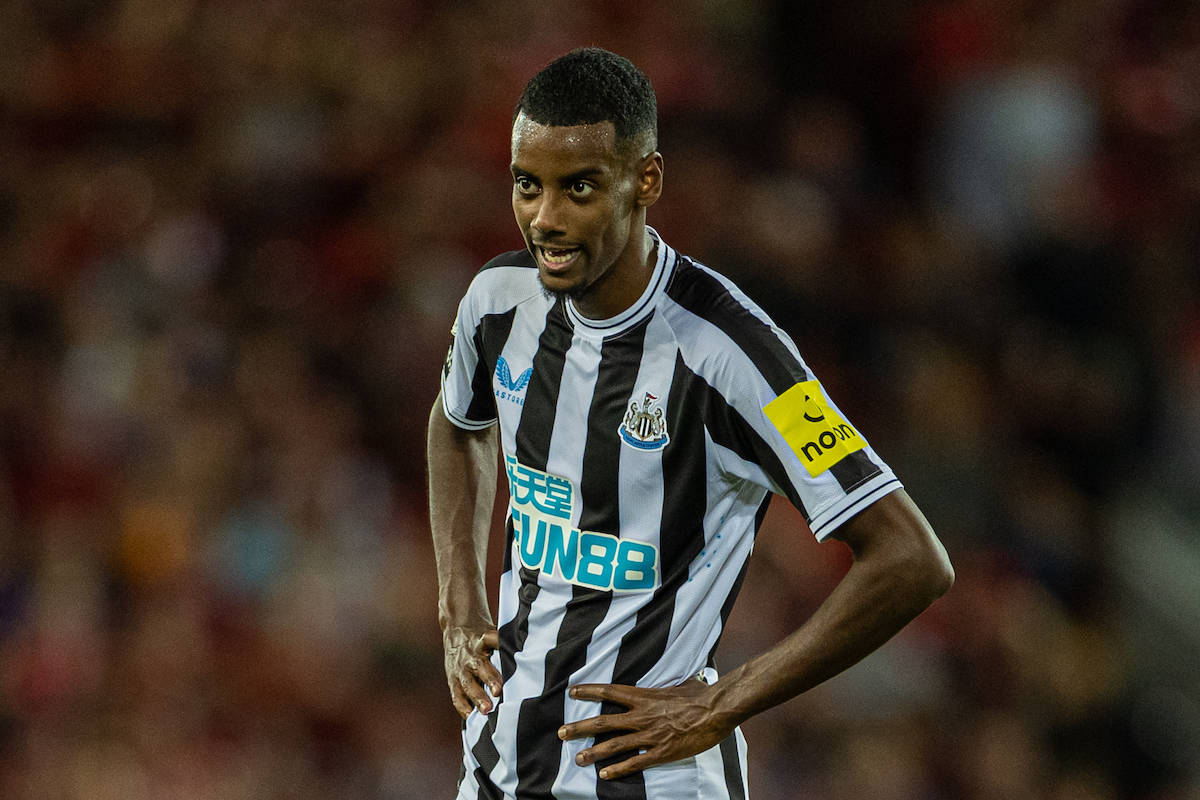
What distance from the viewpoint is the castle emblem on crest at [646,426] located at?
2.53m

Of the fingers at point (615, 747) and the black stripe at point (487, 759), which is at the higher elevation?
the fingers at point (615, 747)

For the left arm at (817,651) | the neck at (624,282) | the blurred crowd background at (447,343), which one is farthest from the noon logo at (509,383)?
the blurred crowd background at (447,343)

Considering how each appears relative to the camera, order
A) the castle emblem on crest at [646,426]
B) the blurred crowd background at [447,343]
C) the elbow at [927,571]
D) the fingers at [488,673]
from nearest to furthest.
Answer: the elbow at [927,571] → the castle emblem on crest at [646,426] → the fingers at [488,673] → the blurred crowd background at [447,343]

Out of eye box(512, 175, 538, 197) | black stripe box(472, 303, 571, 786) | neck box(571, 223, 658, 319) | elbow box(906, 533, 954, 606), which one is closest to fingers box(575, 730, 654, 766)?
black stripe box(472, 303, 571, 786)

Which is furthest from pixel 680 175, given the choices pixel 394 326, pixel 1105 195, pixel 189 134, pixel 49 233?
pixel 49 233

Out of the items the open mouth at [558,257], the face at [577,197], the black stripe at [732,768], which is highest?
the face at [577,197]

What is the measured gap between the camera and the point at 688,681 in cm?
255

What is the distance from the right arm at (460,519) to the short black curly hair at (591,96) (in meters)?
0.89

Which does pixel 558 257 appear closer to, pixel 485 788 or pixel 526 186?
pixel 526 186

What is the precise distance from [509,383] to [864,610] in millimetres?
841

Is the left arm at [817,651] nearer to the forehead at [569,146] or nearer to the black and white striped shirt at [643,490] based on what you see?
the black and white striped shirt at [643,490]

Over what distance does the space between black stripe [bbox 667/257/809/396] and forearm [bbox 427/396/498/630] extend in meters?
0.72

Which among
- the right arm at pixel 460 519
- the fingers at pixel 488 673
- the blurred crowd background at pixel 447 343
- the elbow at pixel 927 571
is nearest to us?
the elbow at pixel 927 571

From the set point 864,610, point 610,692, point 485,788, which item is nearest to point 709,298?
point 864,610
